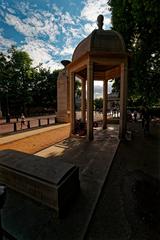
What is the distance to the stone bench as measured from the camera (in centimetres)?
307

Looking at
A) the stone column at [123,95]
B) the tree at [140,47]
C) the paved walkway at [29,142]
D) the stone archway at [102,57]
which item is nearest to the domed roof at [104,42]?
the stone archway at [102,57]

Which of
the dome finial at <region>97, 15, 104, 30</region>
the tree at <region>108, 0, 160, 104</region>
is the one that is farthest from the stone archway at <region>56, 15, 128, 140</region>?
the tree at <region>108, 0, 160, 104</region>

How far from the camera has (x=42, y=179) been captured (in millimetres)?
3197

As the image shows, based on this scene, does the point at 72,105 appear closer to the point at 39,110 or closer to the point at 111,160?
the point at 111,160

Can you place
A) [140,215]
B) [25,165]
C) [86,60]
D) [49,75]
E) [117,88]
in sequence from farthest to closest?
[49,75]
[117,88]
[86,60]
[25,165]
[140,215]

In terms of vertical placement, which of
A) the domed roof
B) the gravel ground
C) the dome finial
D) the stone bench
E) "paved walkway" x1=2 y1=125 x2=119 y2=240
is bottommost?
the gravel ground

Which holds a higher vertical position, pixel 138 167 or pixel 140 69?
pixel 140 69

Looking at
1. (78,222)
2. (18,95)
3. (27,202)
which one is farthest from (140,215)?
(18,95)

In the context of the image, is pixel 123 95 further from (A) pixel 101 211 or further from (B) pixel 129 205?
(A) pixel 101 211

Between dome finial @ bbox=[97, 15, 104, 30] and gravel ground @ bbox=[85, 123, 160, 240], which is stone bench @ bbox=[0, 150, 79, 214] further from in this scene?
dome finial @ bbox=[97, 15, 104, 30]

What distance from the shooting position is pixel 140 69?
41.4ft

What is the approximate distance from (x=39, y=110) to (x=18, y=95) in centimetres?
1128

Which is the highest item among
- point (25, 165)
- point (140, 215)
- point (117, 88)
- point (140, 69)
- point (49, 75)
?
point (49, 75)

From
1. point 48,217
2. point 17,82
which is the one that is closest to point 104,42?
point 48,217
